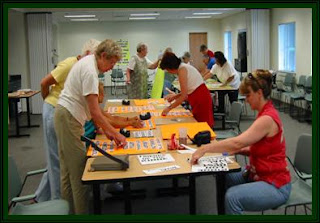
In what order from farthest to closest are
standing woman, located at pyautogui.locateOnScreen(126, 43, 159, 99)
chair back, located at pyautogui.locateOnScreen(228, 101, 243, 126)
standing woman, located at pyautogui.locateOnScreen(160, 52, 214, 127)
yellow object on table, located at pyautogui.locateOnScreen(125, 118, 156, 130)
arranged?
standing woman, located at pyautogui.locateOnScreen(126, 43, 159, 99)
chair back, located at pyautogui.locateOnScreen(228, 101, 243, 126)
standing woman, located at pyautogui.locateOnScreen(160, 52, 214, 127)
yellow object on table, located at pyautogui.locateOnScreen(125, 118, 156, 130)

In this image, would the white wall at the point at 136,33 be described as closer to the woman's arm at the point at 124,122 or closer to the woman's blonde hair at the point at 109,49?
the woman's arm at the point at 124,122

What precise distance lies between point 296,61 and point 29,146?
6.18m

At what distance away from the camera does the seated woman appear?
2180mm

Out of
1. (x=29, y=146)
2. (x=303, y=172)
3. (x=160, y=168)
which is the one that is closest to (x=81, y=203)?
(x=160, y=168)

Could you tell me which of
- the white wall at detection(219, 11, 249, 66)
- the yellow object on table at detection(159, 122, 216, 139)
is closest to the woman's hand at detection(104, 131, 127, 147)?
the yellow object on table at detection(159, 122, 216, 139)

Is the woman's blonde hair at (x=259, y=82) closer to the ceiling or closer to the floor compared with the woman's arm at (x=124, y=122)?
closer to the ceiling

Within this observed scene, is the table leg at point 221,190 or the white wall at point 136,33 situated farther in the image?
the white wall at point 136,33

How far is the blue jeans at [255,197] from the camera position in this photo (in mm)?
2182

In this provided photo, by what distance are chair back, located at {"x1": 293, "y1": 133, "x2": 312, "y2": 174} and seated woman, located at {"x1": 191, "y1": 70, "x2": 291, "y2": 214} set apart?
0.56 metres

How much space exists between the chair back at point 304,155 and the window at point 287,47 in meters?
6.61

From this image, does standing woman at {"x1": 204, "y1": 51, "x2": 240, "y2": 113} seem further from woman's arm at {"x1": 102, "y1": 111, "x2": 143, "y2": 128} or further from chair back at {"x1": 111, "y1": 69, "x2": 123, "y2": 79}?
chair back at {"x1": 111, "y1": 69, "x2": 123, "y2": 79}

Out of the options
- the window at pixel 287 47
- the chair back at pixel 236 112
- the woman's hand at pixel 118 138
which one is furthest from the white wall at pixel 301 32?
the woman's hand at pixel 118 138

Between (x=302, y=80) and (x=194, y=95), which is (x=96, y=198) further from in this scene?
(x=302, y=80)

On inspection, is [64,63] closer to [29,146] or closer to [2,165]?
[2,165]
